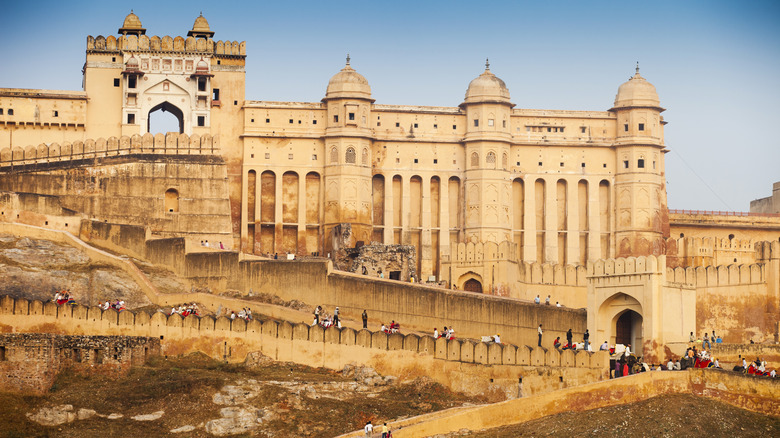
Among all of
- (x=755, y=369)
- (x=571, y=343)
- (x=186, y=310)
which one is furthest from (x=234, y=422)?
(x=755, y=369)

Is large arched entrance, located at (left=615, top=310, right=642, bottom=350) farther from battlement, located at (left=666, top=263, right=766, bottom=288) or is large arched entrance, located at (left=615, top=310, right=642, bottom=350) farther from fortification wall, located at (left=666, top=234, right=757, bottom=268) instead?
fortification wall, located at (left=666, top=234, right=757, bottom=268)

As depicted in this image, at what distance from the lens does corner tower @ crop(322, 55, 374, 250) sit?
6875 centimetres

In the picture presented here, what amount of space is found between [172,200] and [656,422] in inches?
1212

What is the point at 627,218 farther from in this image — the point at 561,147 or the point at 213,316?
the point at 213,316

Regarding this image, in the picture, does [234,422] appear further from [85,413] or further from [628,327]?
[628,327]

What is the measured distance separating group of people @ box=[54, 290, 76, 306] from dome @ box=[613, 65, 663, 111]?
35045mm

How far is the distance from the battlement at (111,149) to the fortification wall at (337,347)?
19.4m

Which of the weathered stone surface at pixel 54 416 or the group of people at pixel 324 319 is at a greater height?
the group of people at pixel 324 319

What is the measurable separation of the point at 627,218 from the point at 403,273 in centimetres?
1570

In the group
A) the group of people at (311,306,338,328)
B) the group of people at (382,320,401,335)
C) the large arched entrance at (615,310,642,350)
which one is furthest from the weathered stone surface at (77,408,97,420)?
the large arched entrance at (615,310,642,350)

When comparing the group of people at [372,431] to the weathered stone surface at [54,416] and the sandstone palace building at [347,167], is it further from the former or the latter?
the sandstone palace building at [347,167]

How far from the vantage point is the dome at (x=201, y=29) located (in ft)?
235

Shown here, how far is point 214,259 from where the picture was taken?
5631 centimetres

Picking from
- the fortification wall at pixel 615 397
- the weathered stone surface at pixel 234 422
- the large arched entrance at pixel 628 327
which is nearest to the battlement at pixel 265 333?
the fortification wall at pixel 615 397
